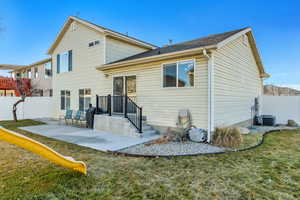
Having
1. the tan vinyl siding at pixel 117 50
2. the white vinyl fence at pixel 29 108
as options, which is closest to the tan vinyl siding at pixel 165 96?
the tan vinyl siding at pixel 117 50

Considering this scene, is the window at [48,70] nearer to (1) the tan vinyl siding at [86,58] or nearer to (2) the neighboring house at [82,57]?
(2) the neighboring house at [82,57]

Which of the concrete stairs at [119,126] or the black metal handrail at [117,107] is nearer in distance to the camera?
the concrete stairs at [119,126]

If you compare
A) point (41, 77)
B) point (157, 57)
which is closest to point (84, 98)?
point (157, 57)

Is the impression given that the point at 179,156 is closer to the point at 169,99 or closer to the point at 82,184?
the point at 82,184

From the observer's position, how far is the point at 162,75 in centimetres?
725

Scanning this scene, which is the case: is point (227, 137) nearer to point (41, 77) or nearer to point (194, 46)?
point (194, 46)

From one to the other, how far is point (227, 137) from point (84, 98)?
868 centimetres

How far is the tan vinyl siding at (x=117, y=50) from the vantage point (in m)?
9.73

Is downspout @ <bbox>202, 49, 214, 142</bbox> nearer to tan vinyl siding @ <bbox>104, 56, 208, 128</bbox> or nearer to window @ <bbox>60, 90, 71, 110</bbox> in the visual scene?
tan vinyl siding @ <bbox>104, 56, 208, 128</bbox>

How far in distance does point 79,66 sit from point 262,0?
40.5 feet

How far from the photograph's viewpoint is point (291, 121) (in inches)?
403

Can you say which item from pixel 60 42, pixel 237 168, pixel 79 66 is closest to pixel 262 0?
pixel 237 168

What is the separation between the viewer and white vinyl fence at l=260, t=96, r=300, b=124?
1031 cm

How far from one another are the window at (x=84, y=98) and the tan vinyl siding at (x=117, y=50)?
2557 millimetres
